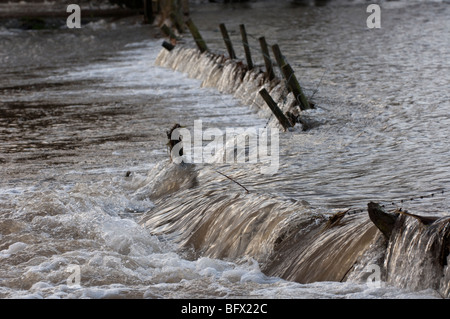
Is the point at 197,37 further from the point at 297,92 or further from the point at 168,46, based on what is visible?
the point at 297,92

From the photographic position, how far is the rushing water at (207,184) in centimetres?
655

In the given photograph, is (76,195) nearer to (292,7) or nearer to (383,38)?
(383,38)

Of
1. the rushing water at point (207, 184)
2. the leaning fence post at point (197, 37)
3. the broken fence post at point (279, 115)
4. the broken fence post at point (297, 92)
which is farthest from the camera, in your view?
the leaning fence post at point (197, 37)

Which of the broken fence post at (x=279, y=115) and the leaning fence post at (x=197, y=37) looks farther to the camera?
the leaning fence post at (x=197, y=37)

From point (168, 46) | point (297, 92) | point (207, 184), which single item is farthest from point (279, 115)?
point (168, 46)

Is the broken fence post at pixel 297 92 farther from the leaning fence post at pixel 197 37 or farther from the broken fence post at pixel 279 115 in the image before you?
the leaning fence post at pixel 197 37

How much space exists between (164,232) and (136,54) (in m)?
17.9

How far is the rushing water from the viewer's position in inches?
258

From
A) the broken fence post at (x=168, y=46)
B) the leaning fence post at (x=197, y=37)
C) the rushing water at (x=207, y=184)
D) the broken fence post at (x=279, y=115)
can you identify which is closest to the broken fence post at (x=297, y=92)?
the rushing water at (x=207, y=184)

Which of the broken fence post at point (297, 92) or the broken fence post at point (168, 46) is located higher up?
the broken fence post at point (297, 92)

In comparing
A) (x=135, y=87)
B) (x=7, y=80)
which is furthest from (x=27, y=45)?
(x=135, y=87)

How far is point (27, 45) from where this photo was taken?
29.5 metres

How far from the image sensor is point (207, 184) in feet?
30.0

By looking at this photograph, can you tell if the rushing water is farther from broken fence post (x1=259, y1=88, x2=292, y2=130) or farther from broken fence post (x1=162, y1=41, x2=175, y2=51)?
broken fence post (x1=162, y1=41, x2=175, y2=51)
